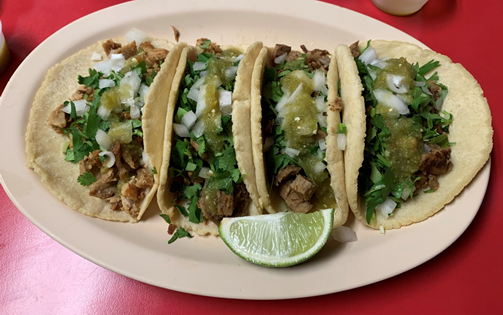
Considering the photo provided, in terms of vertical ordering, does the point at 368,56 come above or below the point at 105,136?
above

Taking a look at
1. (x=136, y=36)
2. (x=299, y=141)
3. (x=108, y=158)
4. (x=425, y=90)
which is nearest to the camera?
(x=299, y=141)

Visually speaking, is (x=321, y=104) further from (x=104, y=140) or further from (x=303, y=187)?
(x=104, y=140)

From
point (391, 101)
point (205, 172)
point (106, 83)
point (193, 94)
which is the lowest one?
point (205, 172)

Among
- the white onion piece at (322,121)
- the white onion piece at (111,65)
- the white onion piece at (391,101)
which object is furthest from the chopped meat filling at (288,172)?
the white onion piece at (111,65)

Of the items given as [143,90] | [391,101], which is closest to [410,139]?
[391,101]

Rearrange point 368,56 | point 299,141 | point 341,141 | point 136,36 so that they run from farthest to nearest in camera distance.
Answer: point 136,36
point 368,56
point 299,141
point 341,141

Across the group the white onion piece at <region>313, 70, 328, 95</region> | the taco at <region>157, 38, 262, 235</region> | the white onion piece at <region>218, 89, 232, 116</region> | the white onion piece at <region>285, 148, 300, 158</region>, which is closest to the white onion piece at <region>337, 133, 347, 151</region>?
the white onion piece at <region>285, 148, 300, 158</region>

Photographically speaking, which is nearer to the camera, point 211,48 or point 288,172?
point 288,172

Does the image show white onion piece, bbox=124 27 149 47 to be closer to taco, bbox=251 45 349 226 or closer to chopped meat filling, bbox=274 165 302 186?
taco, bbox=251 45 349 226
